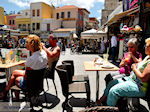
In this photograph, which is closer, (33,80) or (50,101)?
(33,80)

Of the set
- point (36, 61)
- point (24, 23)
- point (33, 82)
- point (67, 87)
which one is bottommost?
point (67, 87)

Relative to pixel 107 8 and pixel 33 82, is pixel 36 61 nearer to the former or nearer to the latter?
pixel 33 82

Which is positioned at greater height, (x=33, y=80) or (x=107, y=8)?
(x=107, y=8)

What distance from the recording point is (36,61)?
310 cm

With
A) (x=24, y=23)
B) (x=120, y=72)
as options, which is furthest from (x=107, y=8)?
(x=120, y=72)

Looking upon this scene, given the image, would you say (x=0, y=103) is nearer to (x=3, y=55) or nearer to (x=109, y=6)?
(x=3, y=55)

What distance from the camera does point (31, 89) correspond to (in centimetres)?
304

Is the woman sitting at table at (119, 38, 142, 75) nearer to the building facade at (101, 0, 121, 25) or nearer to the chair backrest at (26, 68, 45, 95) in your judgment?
the chair backrest at (26, 68, 45, 95)

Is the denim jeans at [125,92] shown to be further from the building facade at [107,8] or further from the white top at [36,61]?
the building facade at [107,8]

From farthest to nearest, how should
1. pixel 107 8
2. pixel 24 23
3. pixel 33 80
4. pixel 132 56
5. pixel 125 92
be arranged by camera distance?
pixel 24 23 → pixel 107 8 → pixel 132 56 → pixel 33 80 → pixel 125 92

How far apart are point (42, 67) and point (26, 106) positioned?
0.91 metres

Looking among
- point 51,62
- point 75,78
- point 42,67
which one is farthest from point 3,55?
point 75,78

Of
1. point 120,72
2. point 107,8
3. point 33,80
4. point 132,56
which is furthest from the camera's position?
point 107,8

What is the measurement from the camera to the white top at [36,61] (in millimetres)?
3049
